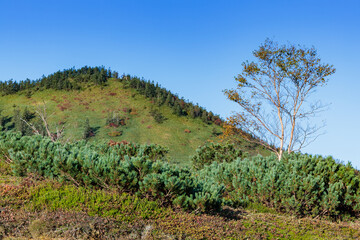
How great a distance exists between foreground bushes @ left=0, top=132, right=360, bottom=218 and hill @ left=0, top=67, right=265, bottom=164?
32348 millimetres

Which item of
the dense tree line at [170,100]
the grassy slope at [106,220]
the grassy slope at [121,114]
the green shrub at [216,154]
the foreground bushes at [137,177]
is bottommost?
the grassy slope at [106,220]

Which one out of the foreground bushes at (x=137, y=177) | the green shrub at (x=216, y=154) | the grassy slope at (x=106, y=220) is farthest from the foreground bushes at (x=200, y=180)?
the green shrub at (x=216, y=154)

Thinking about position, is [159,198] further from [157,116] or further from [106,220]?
[157,116]

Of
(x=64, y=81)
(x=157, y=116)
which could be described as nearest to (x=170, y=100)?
(x=157, y=116)

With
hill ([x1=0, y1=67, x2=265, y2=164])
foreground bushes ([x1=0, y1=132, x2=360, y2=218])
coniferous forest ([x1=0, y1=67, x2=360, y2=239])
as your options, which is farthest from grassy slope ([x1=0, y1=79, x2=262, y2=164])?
coniferous forest ([x1=0, y1=67, x2=360, y2=239])

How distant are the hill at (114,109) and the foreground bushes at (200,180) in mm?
32348

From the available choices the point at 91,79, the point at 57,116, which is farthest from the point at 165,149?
the point at 91,79

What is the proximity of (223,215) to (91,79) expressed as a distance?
7011cm

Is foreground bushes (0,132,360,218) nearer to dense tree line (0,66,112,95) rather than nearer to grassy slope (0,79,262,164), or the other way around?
grassy slope (0,79,262,164)

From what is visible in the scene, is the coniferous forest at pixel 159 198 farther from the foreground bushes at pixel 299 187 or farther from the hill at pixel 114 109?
the hill at pixel 114 109

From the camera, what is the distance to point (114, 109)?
5756 cm

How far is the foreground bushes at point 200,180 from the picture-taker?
624cm

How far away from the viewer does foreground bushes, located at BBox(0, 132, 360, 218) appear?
6.24 m

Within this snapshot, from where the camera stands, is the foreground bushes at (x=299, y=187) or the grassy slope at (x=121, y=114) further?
the grassy slope at (x=121, y=114)
